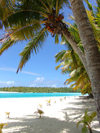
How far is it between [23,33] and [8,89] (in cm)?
4714

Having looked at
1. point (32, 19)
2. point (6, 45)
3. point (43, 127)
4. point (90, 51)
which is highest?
point (32, 19)

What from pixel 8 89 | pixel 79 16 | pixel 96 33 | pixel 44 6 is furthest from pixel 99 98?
pixel 8 89

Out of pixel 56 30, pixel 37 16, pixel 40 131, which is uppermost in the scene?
pixel 37 16

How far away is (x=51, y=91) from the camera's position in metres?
52.6

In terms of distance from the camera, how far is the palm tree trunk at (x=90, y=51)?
6.87 feet

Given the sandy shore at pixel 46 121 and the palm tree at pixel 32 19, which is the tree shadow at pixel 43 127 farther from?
the palm tree at pixel 32 19

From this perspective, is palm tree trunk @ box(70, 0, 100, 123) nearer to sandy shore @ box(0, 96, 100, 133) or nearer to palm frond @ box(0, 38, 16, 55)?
sandy shore @ box(0, 96, 100, 133)

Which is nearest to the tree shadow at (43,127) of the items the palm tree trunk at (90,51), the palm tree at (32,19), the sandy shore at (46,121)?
the sandy shore at (46,121)

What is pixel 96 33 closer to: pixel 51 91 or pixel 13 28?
pixel 13 28

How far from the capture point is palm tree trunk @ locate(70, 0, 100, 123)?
2094 mm

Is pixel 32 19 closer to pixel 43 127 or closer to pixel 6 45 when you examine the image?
pixel 6 45

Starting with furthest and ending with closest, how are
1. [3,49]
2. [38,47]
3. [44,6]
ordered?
[38,47], [3,49], [44,6]

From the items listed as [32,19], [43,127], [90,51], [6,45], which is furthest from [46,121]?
[32,19]

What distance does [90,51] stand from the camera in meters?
2.23
